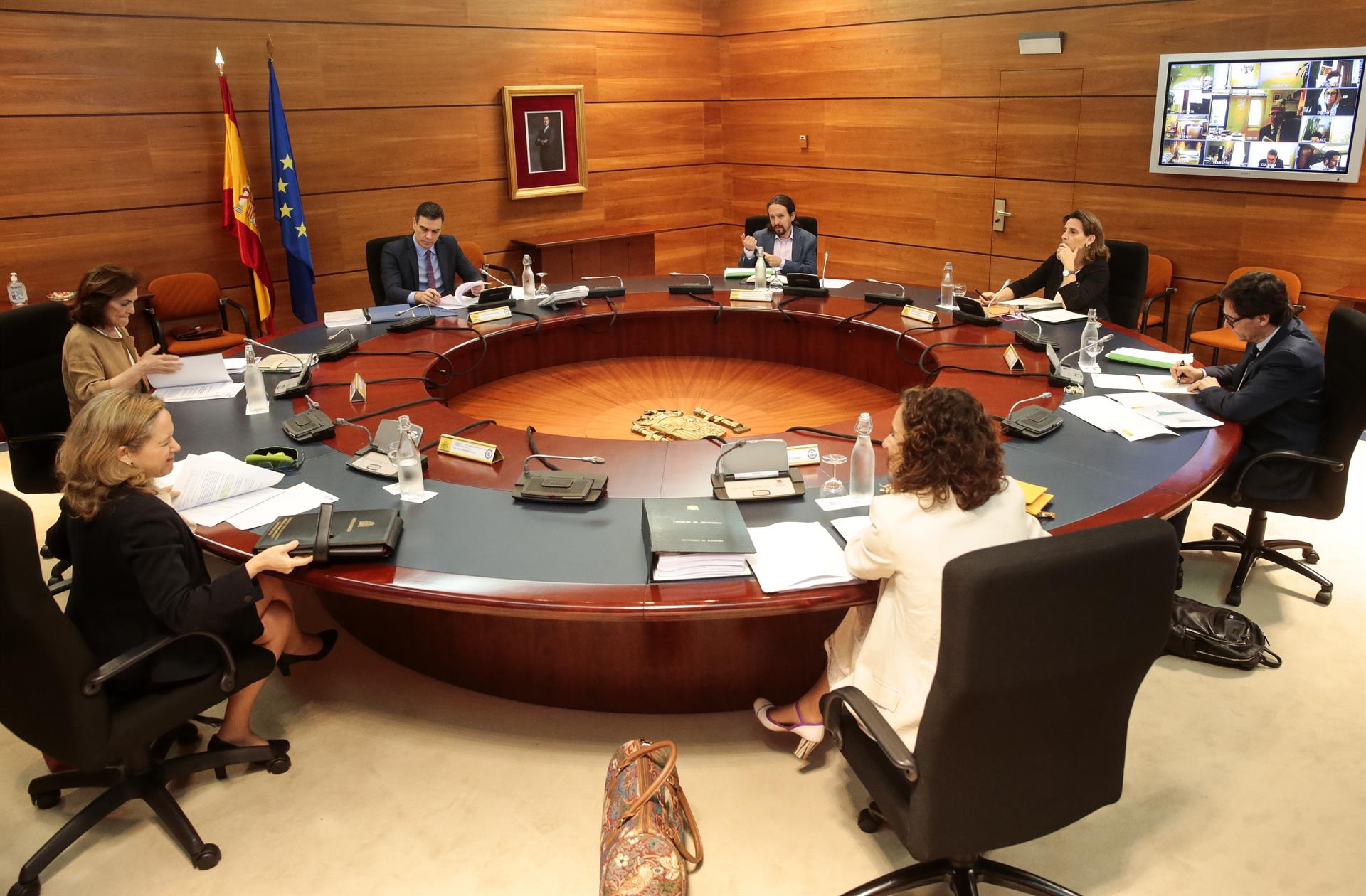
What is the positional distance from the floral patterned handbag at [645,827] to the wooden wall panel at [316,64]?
497 cm

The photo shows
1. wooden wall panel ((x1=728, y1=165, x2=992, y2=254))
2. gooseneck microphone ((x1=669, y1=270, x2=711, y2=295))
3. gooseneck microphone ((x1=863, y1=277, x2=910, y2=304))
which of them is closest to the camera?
gooseneck microphone ((x1=863, y1=277, x2=910, y2=304))

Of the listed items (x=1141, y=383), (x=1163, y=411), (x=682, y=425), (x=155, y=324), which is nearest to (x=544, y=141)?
(x=155, y=324)

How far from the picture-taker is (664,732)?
2.83m

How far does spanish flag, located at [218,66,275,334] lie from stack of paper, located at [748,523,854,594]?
4.38 meters

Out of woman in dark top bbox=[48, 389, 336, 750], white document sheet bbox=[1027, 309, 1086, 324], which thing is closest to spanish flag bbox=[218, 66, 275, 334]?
woman in dark top bbox=[48, 389, 336, 750]

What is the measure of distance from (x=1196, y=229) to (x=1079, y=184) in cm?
75

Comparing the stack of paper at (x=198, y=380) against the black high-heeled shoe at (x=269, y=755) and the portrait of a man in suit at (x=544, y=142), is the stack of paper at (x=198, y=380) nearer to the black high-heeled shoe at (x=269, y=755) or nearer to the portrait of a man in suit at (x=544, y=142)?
the black high-heeled shoe at (x=269, y=755)

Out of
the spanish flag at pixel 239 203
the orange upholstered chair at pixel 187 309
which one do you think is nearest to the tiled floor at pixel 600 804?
the orange upholstered chair at pixel 187 309

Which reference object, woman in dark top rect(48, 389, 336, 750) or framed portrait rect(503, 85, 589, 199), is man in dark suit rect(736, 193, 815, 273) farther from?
woman in dark top rect(48, 389, 336, 750)

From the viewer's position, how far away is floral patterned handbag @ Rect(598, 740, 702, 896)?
Result: 216 cm

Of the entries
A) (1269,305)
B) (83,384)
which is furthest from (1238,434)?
(83,384)

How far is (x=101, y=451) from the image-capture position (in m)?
2.21

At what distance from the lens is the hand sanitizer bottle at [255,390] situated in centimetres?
347

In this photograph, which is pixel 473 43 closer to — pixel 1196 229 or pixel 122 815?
pixel 1196 229
